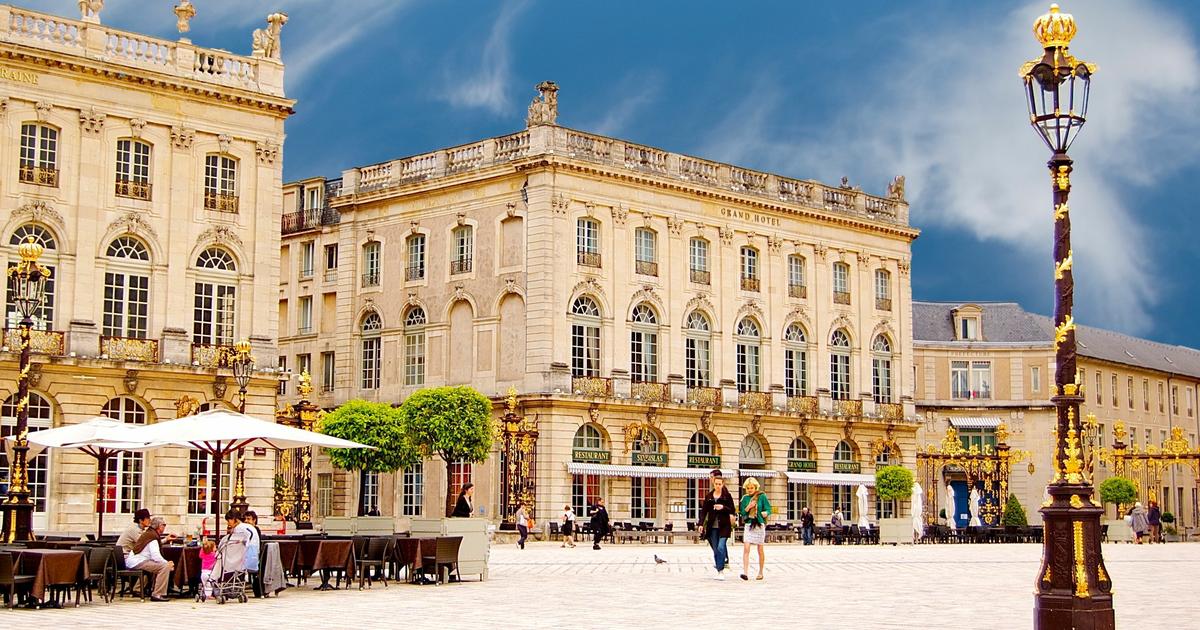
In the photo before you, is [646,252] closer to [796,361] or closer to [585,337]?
[585,337]

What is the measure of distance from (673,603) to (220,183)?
24745mm

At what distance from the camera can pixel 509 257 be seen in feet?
163

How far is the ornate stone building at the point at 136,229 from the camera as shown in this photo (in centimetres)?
3669

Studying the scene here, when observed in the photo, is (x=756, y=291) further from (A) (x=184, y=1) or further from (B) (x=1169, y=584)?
(B) (x=1169, y=584)

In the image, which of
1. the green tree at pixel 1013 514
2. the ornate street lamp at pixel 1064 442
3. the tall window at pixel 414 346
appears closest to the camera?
the ornate street lamp at pixel 1064 442

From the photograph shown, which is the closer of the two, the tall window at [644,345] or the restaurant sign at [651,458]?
the restaurant sign at [651,458]

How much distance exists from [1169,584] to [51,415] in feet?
80.5

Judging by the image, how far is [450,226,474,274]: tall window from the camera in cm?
5100

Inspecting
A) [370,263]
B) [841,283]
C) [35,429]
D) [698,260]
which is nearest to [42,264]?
[35,429]

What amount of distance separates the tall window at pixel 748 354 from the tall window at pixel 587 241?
6429mm

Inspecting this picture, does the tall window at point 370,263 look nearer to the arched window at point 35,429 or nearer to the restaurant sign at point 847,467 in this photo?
the restaurant sign at point 847,467

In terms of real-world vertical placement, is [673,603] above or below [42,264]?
below

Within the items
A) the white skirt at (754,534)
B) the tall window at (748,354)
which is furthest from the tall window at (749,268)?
the white skirt at (754,534)

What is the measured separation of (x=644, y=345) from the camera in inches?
2021
